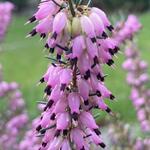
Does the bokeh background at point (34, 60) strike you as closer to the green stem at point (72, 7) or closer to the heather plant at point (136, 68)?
the heather plant at point (136, 68)

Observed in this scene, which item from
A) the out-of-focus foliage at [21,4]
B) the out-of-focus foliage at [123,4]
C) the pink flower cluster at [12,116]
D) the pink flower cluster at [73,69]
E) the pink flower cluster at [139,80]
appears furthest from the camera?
the out-of-focus foliage at [21,4]

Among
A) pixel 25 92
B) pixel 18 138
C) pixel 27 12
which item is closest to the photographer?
pixel 18 138

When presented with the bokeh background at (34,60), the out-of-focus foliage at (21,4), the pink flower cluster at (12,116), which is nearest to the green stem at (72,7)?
the bokeh background at (34,60)

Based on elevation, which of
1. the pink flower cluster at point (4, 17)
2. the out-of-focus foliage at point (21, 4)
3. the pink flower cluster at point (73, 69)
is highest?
the pink flower cluster at point (73, 69)

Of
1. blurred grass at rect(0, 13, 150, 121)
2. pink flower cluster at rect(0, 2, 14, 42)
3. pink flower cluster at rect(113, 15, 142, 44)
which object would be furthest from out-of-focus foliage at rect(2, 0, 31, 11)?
pink flower cluster at rect(113, 15, 142, 44)

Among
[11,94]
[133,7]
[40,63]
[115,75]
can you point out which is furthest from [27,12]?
[11,94]

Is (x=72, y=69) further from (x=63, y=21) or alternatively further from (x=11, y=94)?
(x=11, y=94)
